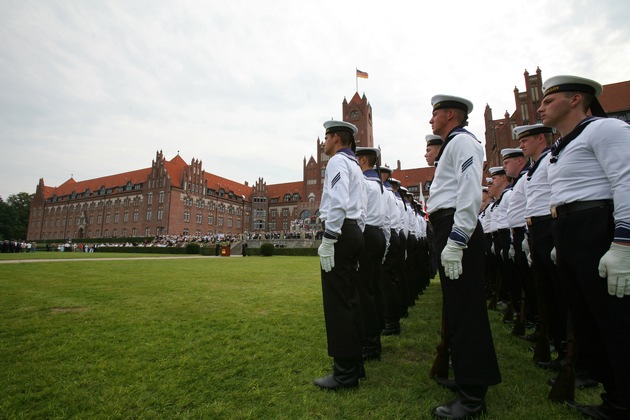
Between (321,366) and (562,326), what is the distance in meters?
2.98

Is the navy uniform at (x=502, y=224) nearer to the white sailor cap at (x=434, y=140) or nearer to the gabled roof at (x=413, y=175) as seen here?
the white sailor cap at (x=434, y=140)

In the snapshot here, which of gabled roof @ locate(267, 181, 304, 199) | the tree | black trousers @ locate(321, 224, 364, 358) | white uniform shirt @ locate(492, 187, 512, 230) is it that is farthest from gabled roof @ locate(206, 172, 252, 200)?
black trousers @ locate(321, 224, 364, 358)

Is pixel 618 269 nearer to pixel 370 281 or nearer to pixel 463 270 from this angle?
pixel 463 270

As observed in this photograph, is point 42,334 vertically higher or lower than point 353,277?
lower

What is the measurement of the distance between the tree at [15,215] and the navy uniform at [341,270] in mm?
114431

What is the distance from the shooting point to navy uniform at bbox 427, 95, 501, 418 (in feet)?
8.48

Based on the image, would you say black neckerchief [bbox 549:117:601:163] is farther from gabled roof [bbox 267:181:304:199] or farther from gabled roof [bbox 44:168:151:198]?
gabled roof [bbox 267:181:304:199]

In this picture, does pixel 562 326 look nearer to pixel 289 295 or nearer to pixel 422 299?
pixel 422 299

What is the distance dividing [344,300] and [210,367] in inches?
65.7

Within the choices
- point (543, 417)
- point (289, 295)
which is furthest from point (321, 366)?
point (289, 295)

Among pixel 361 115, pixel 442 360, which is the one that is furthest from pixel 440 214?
pixel 361 115

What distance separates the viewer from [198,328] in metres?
5.03

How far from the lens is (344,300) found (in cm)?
336

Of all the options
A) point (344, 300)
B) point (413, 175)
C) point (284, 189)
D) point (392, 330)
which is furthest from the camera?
point (284, 189)
